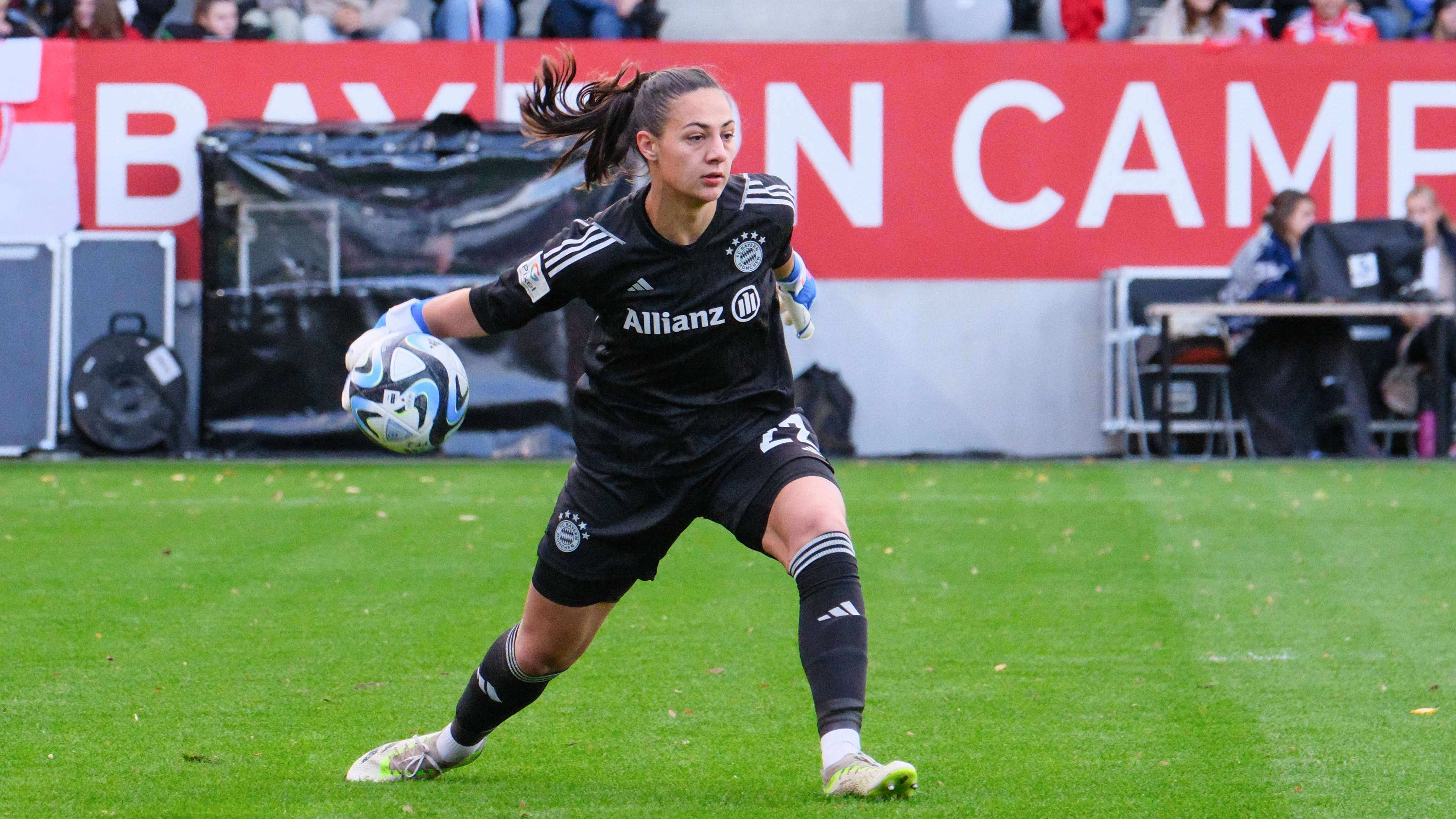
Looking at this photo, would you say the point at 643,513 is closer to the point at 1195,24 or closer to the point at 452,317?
the point at 452,317

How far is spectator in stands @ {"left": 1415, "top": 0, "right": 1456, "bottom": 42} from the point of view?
15.0 metres

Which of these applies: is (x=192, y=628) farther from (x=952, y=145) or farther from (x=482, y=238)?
(x=952, y=145)

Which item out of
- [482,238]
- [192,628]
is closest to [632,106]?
[192,628]

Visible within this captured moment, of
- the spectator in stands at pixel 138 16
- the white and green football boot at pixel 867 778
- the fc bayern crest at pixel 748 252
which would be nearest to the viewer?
the white and green football boot at pixel 867 778

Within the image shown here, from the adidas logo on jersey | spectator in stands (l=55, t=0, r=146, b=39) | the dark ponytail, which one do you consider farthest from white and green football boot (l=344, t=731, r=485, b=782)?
spectator in stands (l=55, t=0, r=146, b=39)

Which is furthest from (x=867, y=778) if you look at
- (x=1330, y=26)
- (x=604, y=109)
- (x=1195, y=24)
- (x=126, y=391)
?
(x=1330, y=26)

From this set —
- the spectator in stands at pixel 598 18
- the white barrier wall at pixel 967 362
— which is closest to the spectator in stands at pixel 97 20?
the spectator in stands at pixel 598 18

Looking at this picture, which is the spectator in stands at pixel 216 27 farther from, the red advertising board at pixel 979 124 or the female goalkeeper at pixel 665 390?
the female goalkeeper at pixel 665 390

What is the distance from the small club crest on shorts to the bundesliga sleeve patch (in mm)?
532

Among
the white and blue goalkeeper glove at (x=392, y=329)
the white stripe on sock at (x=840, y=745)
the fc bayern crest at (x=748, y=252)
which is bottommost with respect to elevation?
the white stripe on sock at (x=840, y=745)

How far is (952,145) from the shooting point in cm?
1468

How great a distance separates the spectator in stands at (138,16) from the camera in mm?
15219

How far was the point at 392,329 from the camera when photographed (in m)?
4.26

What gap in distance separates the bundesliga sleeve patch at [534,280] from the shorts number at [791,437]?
2.09 ft
